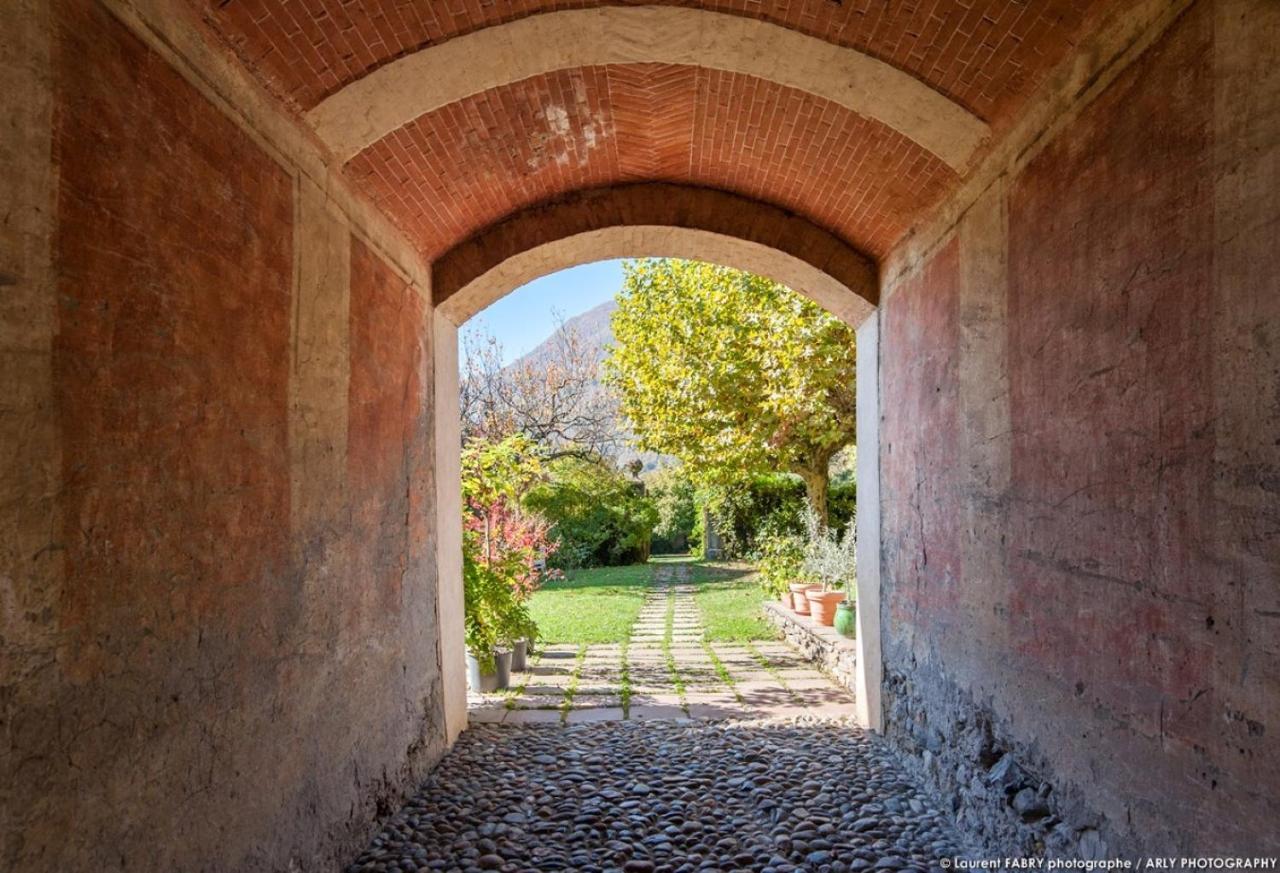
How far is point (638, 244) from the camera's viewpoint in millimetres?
6293

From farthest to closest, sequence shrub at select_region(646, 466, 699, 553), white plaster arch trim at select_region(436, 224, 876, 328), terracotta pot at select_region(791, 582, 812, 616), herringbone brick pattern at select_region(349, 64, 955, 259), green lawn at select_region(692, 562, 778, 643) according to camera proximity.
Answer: shrub at select_region(646, 466, 699, 553) → green lawn at select_region(692, 562, 778, 643) → terracotta pot at select_region(791, 582, 812, 616) → white plaster arch trim at select_region(436, 224, 876, 328) → herringbone brick pattern at select_region(349, 64, 955, 259)

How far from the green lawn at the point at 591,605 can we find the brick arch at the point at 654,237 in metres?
4.34

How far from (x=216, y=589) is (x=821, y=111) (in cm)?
374

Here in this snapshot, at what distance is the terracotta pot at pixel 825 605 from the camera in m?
9.35

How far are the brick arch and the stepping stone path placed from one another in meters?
3.20

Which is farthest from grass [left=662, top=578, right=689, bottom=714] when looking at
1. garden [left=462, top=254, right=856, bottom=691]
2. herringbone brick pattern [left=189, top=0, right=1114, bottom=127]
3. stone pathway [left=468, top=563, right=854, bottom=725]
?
herringbone brick pattern [left=189, top=0, right=1114, bottom=127]

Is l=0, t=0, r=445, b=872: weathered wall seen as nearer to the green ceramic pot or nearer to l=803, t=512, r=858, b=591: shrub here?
the green ceramic pot

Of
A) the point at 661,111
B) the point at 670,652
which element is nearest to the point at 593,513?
the point at 670,652

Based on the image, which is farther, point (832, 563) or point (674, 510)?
point (674, 510)

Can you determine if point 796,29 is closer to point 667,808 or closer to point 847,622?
point 667,808

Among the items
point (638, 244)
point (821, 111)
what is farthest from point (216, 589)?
Answer: point (638, 244)

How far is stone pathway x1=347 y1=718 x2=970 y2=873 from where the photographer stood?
3830 mm

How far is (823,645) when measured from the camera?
8.40 metres

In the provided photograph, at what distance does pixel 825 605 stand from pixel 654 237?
5184 millimetres
